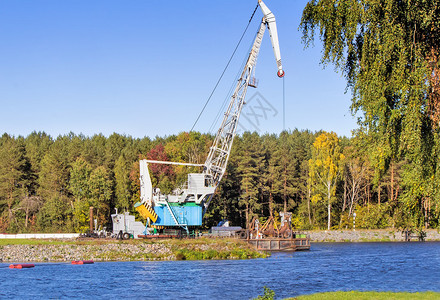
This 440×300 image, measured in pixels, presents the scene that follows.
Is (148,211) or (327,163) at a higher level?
(327,163)

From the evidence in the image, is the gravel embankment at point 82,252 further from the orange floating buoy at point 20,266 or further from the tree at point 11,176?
the tree at point 11,176

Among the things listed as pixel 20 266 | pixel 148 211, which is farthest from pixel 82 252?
pixel 148 211

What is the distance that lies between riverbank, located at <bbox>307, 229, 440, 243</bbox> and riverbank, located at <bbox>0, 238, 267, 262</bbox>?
77.6 ft

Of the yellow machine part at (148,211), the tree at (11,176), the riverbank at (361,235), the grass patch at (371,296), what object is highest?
the tree at (11,176)

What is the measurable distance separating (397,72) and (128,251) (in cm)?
2971

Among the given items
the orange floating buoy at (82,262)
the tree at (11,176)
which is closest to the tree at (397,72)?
the orange floating buoy at (82,262)

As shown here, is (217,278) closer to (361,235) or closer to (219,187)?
(361,235)

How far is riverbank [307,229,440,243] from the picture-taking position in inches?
2442

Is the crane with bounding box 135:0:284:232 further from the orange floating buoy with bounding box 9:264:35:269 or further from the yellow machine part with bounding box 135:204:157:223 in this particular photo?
the orange floating buoy with bounding box 9:264:35:269

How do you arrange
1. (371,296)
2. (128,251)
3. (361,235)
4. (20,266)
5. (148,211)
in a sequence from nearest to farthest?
(371,296), (20,266), (128,251), (148,211), (361,235)

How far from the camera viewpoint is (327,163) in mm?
65562

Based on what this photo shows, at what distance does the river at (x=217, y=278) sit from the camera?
23.5m

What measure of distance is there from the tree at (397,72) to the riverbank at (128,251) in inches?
1031

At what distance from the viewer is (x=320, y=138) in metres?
66.4
